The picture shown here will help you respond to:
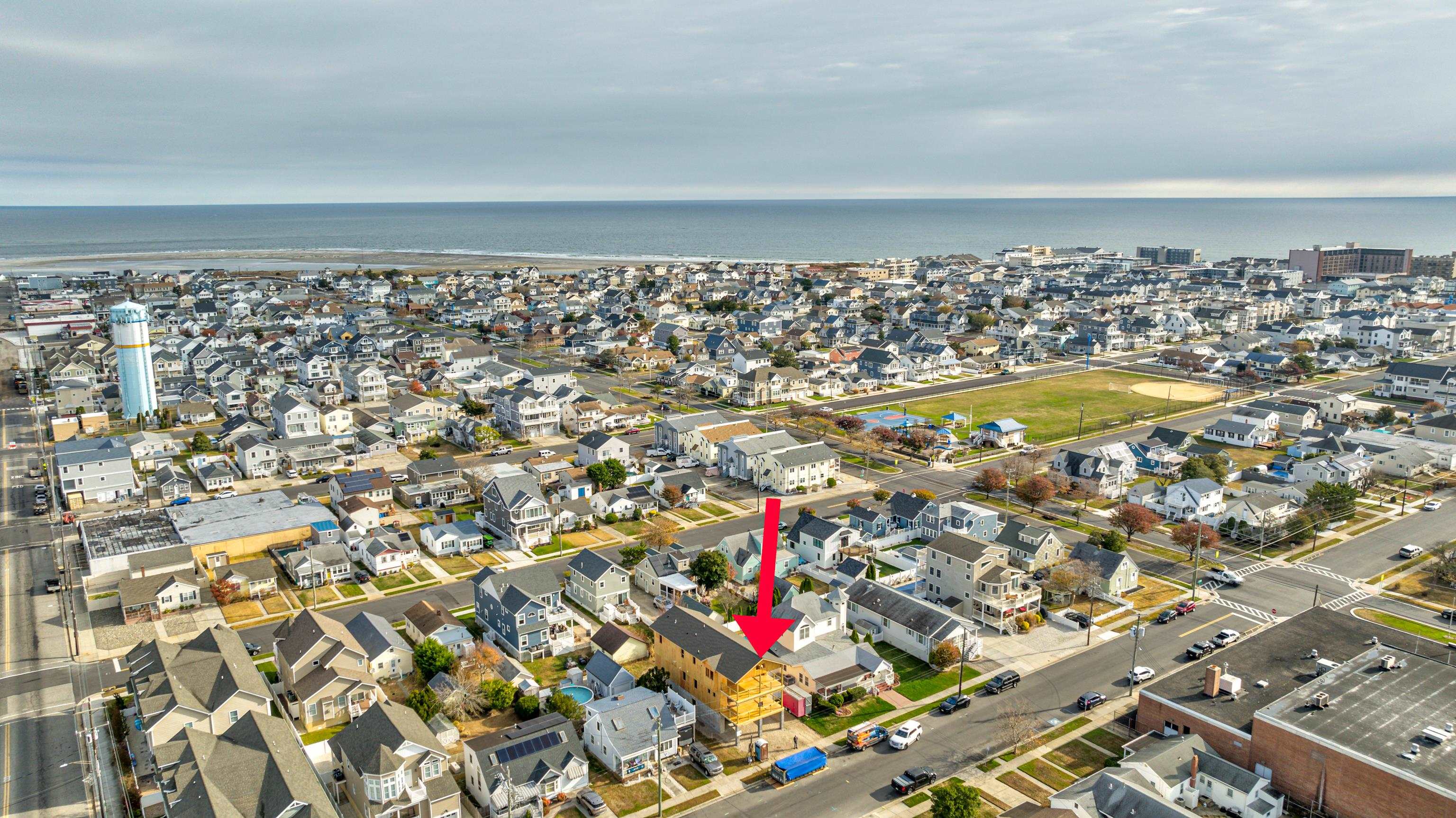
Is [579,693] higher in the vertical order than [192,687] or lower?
lower

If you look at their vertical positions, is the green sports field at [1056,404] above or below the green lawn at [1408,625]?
above

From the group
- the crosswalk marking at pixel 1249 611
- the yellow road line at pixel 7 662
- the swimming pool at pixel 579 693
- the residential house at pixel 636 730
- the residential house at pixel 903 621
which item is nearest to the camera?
the yellow road line at pixel 7 662

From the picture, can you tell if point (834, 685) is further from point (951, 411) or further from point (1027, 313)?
point (1027, 313)

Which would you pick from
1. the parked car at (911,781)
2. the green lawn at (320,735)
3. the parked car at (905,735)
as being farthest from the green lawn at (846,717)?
the green lawn at (320,735)

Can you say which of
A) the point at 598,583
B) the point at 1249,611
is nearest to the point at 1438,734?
the point at 1249,611

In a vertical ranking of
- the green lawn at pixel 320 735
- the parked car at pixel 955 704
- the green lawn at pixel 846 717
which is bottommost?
the green lawn at pixel 846 717

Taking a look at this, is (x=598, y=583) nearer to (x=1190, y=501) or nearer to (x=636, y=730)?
(x=636, y=730)

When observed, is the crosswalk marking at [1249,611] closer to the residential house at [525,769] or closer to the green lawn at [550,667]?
the green lawn at [550,667]
